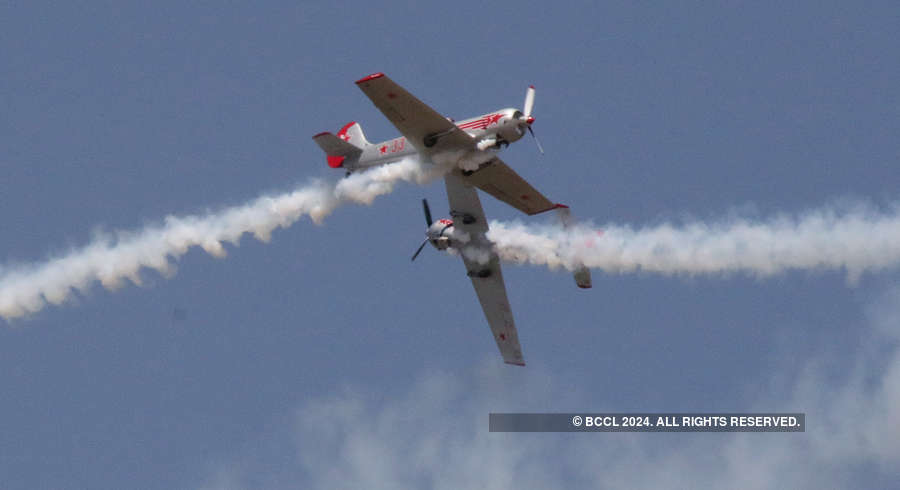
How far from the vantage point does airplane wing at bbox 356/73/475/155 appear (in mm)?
48562

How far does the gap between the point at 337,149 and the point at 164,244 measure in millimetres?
6291

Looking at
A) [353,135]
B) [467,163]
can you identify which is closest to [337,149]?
[353,135]

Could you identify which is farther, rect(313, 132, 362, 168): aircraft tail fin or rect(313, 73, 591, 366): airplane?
rect(313, 132, 362, 168): aircraft tail fin

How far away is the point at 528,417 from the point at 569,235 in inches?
235

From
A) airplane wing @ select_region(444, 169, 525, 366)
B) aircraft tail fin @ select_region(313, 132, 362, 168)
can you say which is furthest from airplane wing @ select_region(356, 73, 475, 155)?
aircraft tail fin @ select_region(313, 132, 362, 168)

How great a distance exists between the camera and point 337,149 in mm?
54594

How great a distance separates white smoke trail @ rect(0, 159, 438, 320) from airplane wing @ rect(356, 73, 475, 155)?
3.49 m

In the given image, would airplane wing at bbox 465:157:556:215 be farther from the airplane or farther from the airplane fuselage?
the airplane fuselage

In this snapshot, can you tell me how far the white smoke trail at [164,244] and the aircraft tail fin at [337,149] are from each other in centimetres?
81

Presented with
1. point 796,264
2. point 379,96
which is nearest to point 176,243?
point 379,96

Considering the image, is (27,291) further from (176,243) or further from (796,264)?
(796,264)

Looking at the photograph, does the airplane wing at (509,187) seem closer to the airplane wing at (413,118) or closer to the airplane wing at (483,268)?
the airplane wing at (483,268)

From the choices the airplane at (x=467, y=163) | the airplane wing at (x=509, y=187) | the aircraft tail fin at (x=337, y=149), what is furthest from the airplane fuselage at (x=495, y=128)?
the aircraft tail fin at (x=337, y=149)

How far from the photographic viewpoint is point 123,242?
55188 millimetres
